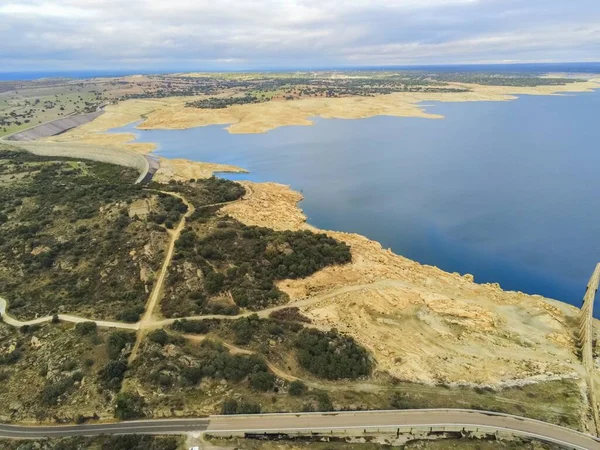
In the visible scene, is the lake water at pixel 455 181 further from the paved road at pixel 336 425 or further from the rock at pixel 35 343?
the rock at pixel 35 343

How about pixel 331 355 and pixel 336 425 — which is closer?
pixel 336 425

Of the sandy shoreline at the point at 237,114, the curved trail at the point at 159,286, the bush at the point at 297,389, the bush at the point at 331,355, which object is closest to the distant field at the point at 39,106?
the sandy shoreline at the point at 237,114

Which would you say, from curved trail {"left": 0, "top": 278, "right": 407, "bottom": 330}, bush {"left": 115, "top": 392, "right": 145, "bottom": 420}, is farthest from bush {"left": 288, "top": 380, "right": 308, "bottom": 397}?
bush {"left": 115, "top": 392, "right": 145, "bottom": 420}

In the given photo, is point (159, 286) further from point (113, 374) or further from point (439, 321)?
point (439, 321)

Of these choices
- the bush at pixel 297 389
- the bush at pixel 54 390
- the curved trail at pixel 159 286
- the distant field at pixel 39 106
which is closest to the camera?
the bush at pixel 54 390

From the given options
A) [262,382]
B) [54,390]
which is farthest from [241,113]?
[262,382]

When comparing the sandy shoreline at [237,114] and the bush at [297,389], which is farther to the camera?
the sandy shoreline at [237,114]
